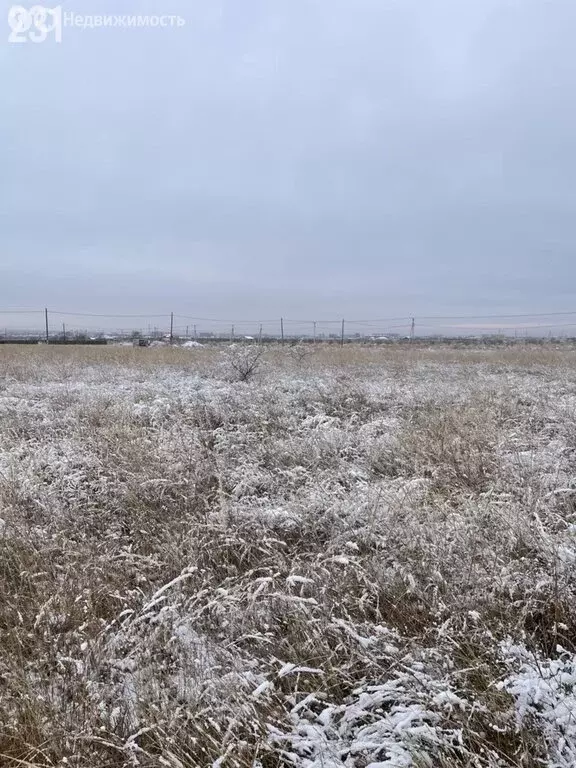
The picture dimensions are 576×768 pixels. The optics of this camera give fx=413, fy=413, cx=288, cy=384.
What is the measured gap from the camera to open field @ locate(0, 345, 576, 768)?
1.33 metres

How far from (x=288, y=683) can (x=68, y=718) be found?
778 mm

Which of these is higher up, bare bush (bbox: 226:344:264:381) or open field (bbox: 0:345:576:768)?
bare bush (bbox: 226:344:264:381)

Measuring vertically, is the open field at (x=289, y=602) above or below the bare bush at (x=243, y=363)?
below

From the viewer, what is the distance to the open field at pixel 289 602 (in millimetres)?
1325

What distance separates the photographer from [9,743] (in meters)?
1.39

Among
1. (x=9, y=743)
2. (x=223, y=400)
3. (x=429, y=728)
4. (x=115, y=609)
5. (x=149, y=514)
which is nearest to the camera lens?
(x=429, y=728)

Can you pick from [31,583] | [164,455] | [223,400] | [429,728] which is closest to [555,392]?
[223,400]

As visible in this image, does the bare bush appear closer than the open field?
No

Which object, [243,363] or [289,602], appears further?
[243,363]

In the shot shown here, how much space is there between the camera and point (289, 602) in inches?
76.8

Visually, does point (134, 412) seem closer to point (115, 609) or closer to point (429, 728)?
point (115, 609)

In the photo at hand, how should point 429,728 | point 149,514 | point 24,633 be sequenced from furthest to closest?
point 149,514
point 24,633
point 429,728

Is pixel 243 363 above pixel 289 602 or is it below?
above

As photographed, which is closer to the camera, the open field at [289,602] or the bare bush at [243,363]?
the open field at [289,602]
